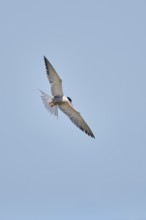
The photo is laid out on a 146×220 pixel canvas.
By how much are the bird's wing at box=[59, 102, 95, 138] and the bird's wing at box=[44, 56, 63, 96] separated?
1.25 feet

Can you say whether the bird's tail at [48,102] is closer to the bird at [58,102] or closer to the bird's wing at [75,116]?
the bird at [58,102]

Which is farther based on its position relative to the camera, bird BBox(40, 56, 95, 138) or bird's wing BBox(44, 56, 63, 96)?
bird BBox(40, 56, 95, 138)

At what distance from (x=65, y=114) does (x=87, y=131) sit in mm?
915

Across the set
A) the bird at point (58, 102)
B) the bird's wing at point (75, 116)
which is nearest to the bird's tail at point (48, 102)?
the bird at point (58, 102)

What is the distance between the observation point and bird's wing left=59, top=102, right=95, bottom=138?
1630 cm

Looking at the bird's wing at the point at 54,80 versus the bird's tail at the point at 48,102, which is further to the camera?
the bird's tail at the point at 48,102

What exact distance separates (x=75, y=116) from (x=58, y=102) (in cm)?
62

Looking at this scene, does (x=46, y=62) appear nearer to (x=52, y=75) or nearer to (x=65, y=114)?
(x=52, y=75)


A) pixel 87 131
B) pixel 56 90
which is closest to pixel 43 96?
pixel 56 90

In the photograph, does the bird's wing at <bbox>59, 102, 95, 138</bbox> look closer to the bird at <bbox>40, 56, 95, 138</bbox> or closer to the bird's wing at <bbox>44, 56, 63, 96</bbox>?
the bird at <bbox>40, 56, 95, 138</bbox>

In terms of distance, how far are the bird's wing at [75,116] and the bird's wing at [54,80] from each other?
1.25ft

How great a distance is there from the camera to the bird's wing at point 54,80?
15.9 m

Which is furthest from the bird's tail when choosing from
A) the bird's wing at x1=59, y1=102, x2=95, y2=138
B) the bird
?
the bird's wing at x1=59, y1=102, x2=95, y2=138

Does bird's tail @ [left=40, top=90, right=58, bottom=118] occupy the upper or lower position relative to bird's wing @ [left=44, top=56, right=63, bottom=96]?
lower
